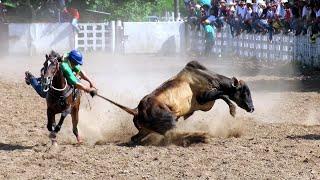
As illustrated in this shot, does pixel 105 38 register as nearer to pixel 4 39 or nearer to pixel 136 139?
pixel 4 39

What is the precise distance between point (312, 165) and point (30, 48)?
24.2 metres

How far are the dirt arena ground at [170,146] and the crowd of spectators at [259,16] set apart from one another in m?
3.30

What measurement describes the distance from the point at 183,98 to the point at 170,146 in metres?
0.71

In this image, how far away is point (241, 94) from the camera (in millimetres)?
9766

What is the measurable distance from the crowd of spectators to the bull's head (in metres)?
9.29

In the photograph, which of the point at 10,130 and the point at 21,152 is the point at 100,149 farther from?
the point at 10,130

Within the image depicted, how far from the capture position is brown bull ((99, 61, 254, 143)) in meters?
9.06

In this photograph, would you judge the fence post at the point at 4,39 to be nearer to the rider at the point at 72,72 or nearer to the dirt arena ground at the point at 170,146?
the dirt arena ground at the point at 170,146

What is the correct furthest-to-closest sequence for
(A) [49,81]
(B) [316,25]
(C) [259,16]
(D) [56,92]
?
(C) [259,16]
(B) [316,25]
(D) [56,92]
(A) [49,81]

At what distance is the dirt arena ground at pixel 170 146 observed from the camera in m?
7.62

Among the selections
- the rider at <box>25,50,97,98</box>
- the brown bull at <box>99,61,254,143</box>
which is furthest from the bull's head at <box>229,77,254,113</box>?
the rider at <box>25,50,97,98</box>

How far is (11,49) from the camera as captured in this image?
101 feet

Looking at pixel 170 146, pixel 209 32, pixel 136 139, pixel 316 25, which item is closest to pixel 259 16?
pixel 316 25

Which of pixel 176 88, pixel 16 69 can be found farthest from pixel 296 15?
pixel 176 88
